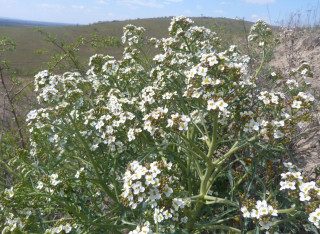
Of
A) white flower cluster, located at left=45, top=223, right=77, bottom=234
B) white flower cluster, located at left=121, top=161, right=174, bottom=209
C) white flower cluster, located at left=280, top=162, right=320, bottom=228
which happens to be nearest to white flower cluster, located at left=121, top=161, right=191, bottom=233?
white flower cluster, located at left=121, top=161, right=174, bottom=209

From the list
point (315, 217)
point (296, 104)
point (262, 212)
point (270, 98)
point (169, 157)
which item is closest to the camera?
point (315, 217)

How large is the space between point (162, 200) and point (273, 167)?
1.33 metres

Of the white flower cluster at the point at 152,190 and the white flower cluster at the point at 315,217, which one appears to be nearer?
the white flower cluster at the point at 315,217

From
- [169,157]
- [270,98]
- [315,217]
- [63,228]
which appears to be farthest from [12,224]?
[270,98]

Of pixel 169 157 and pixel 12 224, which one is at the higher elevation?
pixel 169 157

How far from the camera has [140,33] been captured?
4363 millimetres

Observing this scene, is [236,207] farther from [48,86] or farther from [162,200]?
[48,86]

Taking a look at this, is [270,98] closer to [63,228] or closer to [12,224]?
[63,228]

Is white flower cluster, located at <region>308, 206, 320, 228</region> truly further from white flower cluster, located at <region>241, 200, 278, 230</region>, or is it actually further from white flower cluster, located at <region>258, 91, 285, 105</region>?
white flower cluster, located at <region>258, 91, 285, 105</region>

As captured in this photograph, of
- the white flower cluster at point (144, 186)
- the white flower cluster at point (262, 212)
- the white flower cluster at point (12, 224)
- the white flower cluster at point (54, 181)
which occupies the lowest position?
the white flower cluster at point (12, 224)

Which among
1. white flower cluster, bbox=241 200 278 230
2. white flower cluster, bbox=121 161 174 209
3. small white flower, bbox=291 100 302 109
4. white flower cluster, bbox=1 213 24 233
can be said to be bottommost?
white flower cluster, bbox=1 213 24 233

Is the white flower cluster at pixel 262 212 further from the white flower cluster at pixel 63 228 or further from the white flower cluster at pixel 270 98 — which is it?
the white flower cluster at pixel 63 228

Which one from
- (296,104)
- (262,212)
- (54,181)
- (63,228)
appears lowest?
(63,228)

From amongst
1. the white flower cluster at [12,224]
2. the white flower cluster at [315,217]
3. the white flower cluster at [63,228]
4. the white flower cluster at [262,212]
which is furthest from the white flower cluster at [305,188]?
the white flower cluster at [12,224]
